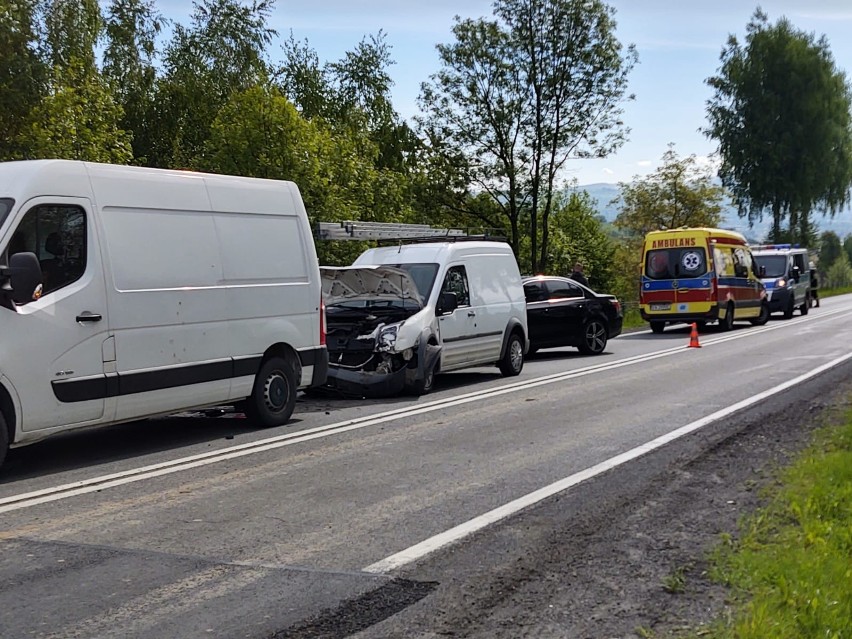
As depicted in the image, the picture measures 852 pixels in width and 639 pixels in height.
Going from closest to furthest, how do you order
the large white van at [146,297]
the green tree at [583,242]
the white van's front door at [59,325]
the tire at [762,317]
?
the white van's front door at [59,325] < the large white van at [146,297] < the tire at [762,317] < the green tree at [583,242]

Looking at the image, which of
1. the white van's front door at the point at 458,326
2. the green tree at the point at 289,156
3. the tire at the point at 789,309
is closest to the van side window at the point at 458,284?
the white van's front door at the point at 458,326

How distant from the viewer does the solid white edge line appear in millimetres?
5672

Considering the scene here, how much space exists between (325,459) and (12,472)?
8.38ft

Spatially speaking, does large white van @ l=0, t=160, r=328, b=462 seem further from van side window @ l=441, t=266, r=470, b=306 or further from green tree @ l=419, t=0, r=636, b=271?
green tree @ l=419, t=0, r=636, b=271

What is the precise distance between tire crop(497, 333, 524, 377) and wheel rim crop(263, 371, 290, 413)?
5.72m

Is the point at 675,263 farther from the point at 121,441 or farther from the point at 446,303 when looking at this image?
the point at 121,441

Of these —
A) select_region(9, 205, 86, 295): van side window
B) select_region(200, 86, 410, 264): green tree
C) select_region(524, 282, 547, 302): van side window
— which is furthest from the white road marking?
select_region(200, 86, 410, 264): green tree

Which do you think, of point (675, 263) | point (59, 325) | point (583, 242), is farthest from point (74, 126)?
point (583, 242)

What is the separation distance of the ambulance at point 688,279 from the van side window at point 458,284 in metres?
12.9

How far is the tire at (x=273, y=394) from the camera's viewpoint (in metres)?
10.8

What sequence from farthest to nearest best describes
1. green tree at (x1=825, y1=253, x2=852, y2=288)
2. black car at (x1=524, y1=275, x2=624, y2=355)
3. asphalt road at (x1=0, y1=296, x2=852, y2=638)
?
green tree at (x1=825, y1=253, x2=852, y2=288)
black car at (x1=524, y1=275, x2=624, y2=355)
asphalt road at (x1=0, y1=296, x2=852, y2=638)

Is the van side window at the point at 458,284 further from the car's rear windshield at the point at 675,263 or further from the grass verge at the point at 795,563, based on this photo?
the car's rear windshield at the point at 675,263

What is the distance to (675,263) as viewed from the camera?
26781mm

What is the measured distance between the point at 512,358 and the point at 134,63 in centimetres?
3077
